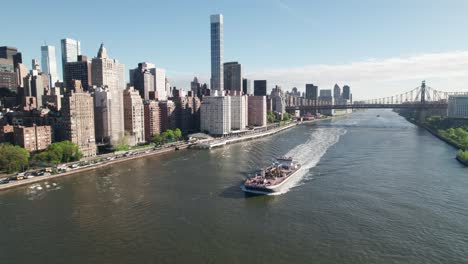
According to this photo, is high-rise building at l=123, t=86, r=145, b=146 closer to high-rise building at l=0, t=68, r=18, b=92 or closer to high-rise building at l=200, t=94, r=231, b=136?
high-rise building at l=200, t=94, r=231, b=136

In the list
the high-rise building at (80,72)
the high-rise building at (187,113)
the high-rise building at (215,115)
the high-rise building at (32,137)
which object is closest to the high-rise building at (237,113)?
the high-rise building at (215,115)

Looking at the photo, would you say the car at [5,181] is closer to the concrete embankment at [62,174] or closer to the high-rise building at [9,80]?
the concrete embankment at [62,174]

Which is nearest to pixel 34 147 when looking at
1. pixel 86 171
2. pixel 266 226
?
pixel 86 171

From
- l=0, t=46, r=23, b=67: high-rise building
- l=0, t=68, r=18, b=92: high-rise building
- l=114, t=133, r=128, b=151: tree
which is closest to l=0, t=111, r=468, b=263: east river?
l=114, t=133, r=128, b=151: tree

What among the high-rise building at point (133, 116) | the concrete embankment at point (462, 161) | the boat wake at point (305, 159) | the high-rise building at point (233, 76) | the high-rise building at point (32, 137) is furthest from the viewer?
the high-rise building at point (233, 76)

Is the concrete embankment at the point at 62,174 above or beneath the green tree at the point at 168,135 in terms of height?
beneath

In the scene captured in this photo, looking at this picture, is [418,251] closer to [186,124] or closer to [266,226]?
[266,226]
